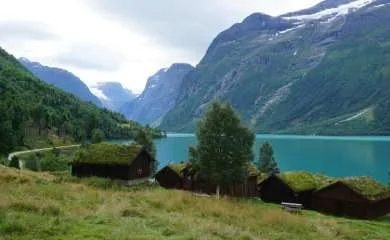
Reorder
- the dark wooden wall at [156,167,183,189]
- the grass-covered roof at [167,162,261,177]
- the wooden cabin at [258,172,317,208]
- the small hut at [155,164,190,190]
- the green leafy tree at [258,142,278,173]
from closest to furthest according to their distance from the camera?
the wooden cabin at [258,172,317,208] < the grass-covered roof at [167,162,261,177] < the small hut at [155,164,190,190] < the dark wooden wall at [156,167,183,189] < the green leafy tree at [258,142,278,173]

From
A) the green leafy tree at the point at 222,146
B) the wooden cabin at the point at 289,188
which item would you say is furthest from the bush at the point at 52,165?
the wooden cabin at the point at 289,188

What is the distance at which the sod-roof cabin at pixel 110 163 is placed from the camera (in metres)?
64.6

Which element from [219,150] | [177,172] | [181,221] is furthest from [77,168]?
[181,221]

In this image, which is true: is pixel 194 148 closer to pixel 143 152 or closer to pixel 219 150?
pixel 219 150

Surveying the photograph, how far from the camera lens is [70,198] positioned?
29469 millimetres

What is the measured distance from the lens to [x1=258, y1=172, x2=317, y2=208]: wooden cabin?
210 ft

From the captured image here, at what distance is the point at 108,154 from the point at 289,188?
1022 inches

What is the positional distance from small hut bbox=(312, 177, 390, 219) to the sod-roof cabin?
25.5 m

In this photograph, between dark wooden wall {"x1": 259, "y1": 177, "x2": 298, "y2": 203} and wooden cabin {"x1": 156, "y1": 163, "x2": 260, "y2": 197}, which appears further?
wooden cabin {"x1": 156, "y1": 163, "x2": 260, "y2": 197}

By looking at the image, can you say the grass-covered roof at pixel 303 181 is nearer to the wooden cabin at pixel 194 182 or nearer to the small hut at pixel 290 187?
the small hut at pixel 290 187

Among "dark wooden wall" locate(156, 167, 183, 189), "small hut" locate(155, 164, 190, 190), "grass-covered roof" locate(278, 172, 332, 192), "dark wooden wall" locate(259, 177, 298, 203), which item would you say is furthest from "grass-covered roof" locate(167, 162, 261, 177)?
"grass-covered roof" locate(278, 172, 332, 192)

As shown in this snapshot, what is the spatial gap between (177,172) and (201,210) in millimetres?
42241

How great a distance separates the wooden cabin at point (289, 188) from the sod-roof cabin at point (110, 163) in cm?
1878

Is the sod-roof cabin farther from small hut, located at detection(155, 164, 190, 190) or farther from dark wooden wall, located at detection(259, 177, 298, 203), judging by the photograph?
dark wooden wall, located at detection(259, 177, 298, 203)
